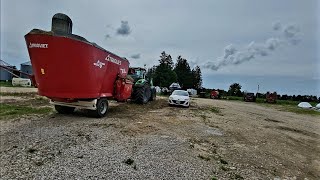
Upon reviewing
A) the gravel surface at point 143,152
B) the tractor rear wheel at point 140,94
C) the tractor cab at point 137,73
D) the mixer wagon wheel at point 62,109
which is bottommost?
the gravel surface at point 143,152

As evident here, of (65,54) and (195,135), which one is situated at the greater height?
(65,54)

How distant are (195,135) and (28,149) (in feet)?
16.4

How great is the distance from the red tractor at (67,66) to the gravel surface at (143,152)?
38.3 inches

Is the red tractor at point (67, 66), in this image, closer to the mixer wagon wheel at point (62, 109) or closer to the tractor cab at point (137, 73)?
the mixer wagon wheel at point (62, 109)

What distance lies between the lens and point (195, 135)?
9.62 metres

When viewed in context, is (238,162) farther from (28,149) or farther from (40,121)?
(40,121)

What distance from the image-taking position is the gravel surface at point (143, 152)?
6.15 metres

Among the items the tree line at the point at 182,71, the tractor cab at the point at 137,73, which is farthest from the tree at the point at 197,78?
the tractor cab at the point at 137,73

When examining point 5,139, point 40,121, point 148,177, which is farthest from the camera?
point 40,121

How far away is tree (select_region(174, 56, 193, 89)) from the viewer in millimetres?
88938

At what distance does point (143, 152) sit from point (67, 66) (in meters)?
4.72

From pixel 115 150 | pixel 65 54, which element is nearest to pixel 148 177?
pixel 115 150

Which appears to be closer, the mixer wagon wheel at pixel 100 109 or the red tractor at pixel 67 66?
the red tractor at pixel 67 66

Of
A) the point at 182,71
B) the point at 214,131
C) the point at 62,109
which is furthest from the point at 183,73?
the point at 214,131
